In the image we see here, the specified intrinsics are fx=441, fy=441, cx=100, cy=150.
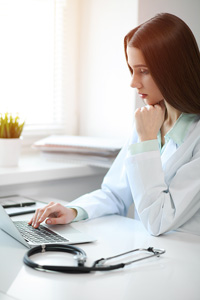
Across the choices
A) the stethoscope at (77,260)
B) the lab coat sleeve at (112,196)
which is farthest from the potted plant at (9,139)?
the stethoscope at (77,260)

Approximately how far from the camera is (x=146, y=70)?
139 cm

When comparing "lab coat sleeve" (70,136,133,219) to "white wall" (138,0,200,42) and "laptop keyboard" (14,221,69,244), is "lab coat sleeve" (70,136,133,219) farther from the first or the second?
"white wall" (138,0,200,42)

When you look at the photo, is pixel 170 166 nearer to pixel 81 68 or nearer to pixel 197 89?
pixel 197 89

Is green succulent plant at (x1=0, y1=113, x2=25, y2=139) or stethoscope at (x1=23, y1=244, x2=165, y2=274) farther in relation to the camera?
green succulent plant at (x1=0, y1=113, x2=25, y2=139)

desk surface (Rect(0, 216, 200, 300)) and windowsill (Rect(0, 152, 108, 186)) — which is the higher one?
desk surface (Rect(0, 216, 200, 300))

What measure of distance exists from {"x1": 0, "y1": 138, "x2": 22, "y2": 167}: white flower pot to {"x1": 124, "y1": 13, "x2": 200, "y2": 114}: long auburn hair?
0.72m

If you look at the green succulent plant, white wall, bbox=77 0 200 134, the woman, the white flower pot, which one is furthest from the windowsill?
the woman

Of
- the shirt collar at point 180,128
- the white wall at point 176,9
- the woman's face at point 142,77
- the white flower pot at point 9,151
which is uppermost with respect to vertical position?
the white wall at point 176,9

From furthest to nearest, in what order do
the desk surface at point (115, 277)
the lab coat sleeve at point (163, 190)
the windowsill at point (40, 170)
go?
1. the windowsill at point (40, 170)
2. the lab coat sleeve at point (163, 190)
3. the desk surface at point (115, 277)

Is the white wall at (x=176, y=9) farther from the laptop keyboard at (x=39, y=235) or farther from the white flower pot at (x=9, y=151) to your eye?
the laptop keyboard at (x=39, y=235)

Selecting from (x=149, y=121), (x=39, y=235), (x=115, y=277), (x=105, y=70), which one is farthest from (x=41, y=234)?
(x=105, y=70)

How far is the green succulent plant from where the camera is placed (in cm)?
179

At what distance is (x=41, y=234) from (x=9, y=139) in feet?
2.29

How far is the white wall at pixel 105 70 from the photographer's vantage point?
6.84 ft
